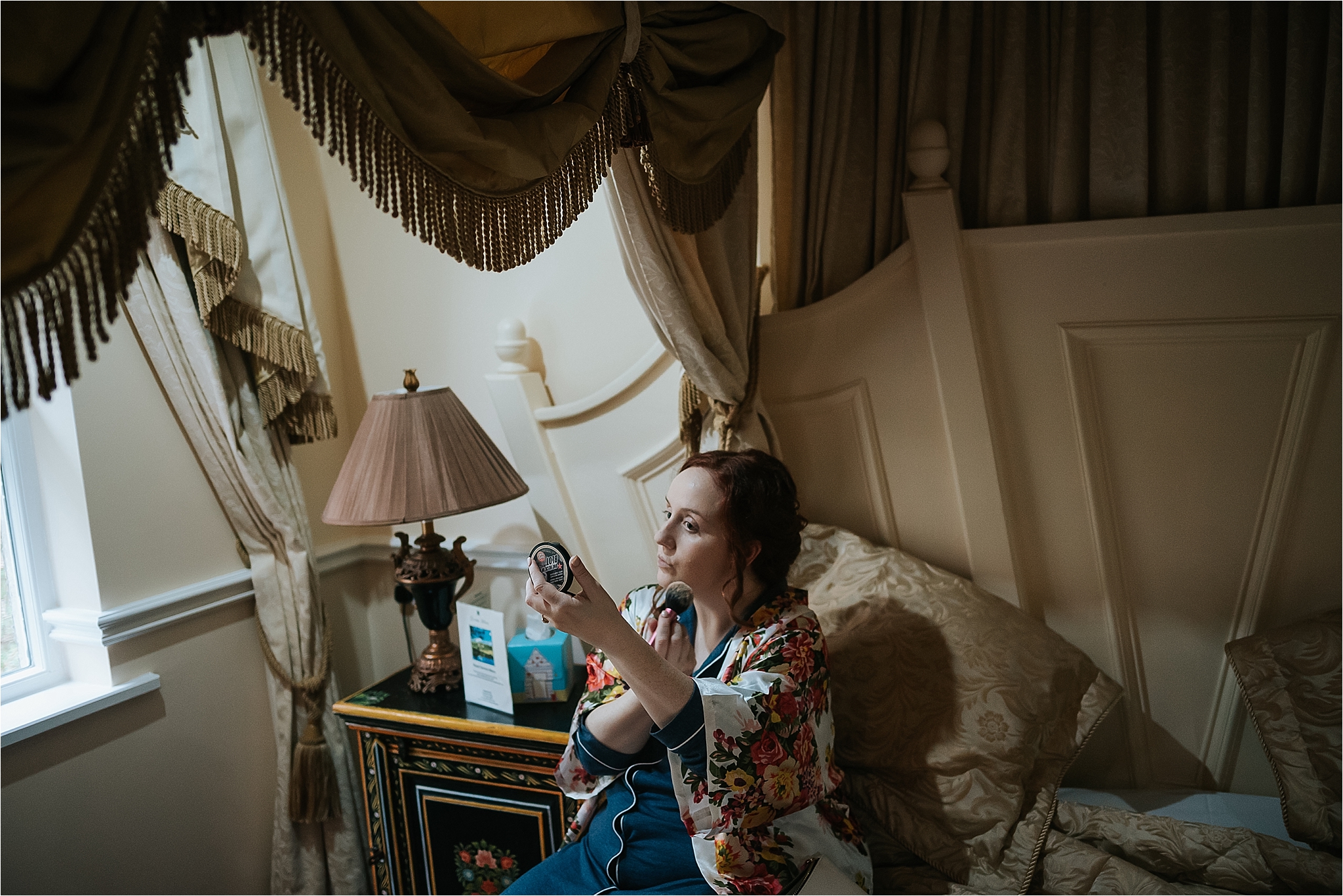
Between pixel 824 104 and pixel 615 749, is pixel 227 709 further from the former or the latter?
pixel 824 104

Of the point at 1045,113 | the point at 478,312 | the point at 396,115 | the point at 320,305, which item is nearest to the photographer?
the point at 396,115

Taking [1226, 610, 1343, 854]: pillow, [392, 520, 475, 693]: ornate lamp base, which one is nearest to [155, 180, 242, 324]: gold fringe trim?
[392, 520, 475, 693]: ornate lamp base

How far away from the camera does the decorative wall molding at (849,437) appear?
191 cm

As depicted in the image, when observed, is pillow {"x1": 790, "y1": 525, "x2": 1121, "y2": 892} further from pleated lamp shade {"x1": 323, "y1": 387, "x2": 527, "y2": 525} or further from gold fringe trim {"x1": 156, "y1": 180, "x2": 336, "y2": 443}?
gold fringe trim {"x1": 156, "y1": 180, "x2": 336, "y2": 443}

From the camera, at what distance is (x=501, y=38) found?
1027 mm

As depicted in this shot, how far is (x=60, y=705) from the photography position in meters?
1.84

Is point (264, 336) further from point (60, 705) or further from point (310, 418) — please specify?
point (60, 705)

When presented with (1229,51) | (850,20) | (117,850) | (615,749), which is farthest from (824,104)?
(117,850)

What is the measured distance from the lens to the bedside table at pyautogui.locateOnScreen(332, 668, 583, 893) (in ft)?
6.09

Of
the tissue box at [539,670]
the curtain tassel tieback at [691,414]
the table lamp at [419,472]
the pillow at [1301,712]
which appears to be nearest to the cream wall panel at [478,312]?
the curtain tassel tieback at [691,414]

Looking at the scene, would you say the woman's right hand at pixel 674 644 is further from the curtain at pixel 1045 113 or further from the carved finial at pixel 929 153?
the carved finial at pixel 929 153

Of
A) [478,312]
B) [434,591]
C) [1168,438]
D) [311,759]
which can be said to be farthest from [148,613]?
[1168,438]

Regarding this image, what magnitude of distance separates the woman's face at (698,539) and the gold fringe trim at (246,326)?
1090 mm

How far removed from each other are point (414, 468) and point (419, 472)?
14 millimetres
